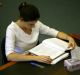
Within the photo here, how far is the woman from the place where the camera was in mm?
2019

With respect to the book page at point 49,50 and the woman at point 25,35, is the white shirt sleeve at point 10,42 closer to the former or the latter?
the woman at point 25,35

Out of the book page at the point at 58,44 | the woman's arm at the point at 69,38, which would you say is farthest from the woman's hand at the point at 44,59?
the woman's arm at the point at 69,38

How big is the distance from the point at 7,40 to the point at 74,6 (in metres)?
1.74

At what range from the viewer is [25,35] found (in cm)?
232

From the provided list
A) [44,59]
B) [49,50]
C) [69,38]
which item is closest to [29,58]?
[44,59]

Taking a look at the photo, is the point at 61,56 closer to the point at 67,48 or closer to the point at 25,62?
the point at 67,48

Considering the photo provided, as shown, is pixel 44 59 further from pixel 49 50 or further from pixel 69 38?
pixel 69 38

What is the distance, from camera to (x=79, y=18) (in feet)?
12.0

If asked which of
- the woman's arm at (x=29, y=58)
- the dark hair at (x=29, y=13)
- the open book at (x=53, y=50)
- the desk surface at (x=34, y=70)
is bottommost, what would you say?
the desk surface at (x=34, y=70)

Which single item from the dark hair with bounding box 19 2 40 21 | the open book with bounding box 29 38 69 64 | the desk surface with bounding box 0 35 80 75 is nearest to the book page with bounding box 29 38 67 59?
the open book with bounding box 29 38 69 64

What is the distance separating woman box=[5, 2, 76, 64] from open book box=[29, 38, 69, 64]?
72 millimetres

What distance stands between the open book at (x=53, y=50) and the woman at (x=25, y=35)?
0.07 m

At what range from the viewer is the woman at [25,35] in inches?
79.5

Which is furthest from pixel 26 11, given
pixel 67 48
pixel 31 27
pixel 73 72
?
pixel 73 72
